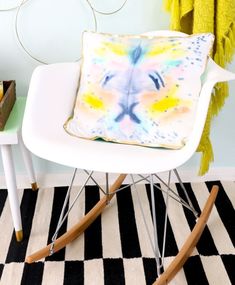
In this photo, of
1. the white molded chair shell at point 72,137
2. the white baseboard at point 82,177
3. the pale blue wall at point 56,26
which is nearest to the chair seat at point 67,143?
the white molded chair shell at point 72,137

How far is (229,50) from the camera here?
66.9 inches

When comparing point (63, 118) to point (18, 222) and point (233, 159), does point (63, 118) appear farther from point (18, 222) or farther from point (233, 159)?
point (233, 159)

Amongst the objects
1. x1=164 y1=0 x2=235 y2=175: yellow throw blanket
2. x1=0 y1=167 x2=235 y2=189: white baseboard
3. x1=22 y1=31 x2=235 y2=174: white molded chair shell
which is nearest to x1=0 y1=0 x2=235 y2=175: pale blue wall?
x1=164 y1=0 x2=235 y2=175: yellow throw blanket

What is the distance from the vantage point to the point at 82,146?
135 centimetres

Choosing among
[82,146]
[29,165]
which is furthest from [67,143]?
[29,165]

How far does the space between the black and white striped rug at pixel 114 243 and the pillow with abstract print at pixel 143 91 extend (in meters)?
0.45

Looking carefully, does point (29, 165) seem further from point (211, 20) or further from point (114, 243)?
point (211, 20)

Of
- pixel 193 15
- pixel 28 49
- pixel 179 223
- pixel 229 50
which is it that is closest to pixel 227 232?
pixel 179 223

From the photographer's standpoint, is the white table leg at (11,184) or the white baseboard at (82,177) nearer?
the white table leg at (11,184)

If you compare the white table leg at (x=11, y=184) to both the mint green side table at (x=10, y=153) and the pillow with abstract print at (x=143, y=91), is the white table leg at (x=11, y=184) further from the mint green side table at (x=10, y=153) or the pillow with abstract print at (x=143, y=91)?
the pillow with abstract print at (x=143, y=91)

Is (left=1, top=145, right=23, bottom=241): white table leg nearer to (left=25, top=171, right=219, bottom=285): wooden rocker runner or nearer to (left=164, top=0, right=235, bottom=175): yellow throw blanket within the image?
(left=25, top=171, right=219, bottom=285): wooden rocker runner

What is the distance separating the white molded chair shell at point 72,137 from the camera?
4.12 ft

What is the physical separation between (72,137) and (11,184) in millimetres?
320

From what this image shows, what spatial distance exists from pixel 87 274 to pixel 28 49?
950mm
